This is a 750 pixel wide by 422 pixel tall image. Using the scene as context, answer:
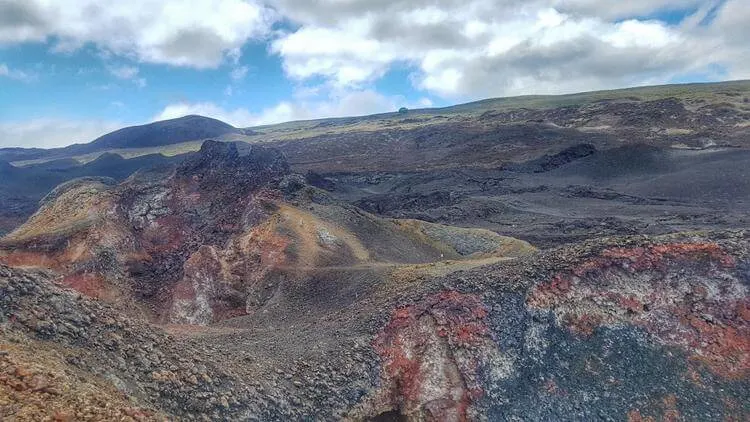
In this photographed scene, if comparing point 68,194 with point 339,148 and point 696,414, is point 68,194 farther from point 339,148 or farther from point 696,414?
point 339,148

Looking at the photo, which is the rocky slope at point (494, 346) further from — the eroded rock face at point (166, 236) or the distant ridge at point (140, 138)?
the distant ridge at point (140, 138)

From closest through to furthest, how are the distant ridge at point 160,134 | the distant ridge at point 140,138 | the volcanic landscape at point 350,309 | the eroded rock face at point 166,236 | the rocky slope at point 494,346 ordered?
the volcanic landscape at point 350,309 → the rocky slope at point 494,346 → the eroded rock face at point 166,236 → the distant ridge at point 140,138 → the distant ridge at point 160,134

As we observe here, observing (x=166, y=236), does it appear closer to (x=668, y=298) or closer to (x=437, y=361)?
(x=437, y=361)

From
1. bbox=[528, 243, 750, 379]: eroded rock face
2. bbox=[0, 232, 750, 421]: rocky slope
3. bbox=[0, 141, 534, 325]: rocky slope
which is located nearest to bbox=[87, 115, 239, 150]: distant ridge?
bbox=[0, 141, 534, 325]: rocky slope

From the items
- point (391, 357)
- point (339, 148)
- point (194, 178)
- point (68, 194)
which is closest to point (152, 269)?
point (194, 178)

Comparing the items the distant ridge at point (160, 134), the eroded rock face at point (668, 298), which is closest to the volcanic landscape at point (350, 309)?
the eroded rock face at point (668, 298)

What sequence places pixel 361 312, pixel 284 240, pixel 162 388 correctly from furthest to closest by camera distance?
pixel 284 240, pixel 361 312, pixel 162 388

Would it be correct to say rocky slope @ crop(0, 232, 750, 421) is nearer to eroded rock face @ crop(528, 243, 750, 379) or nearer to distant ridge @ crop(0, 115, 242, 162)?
eroded rock face @ crop(528, 243, 750, 379)

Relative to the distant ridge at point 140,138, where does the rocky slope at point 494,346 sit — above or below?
below

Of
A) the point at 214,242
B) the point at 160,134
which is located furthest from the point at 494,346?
the point at 160,134
